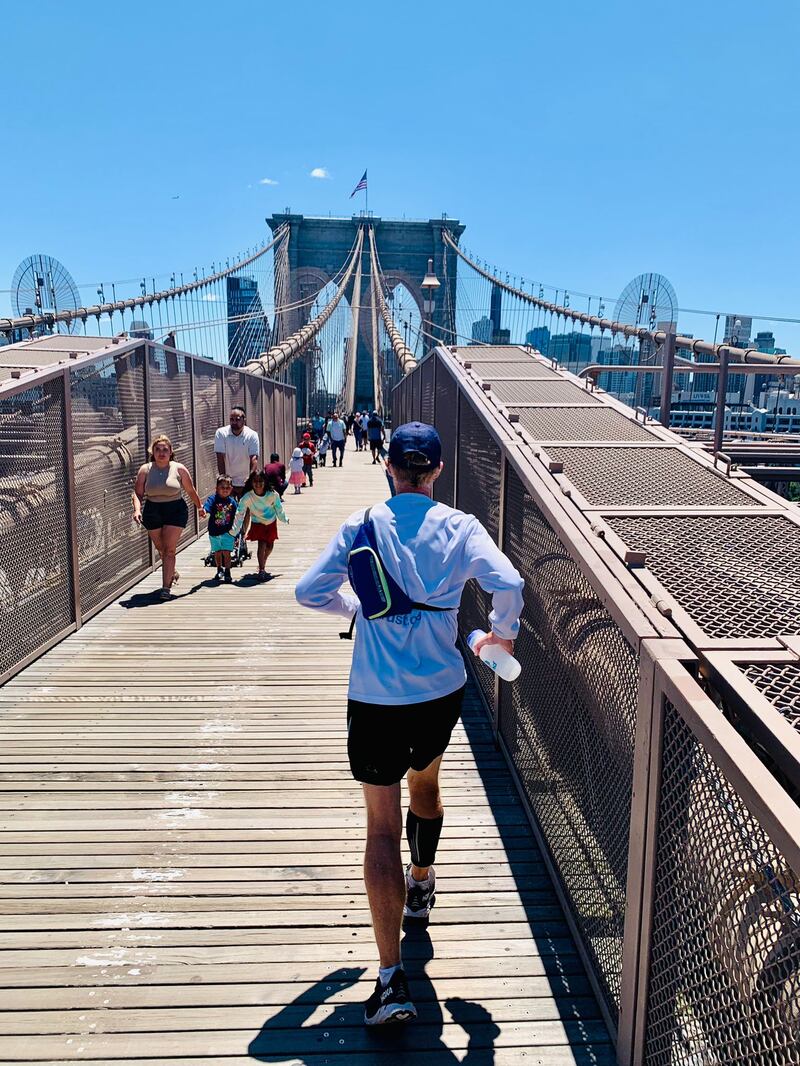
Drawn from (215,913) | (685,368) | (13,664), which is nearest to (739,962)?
(215,913)

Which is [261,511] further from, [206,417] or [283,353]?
[283,353]

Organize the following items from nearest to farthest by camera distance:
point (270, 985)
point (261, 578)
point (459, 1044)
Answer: point (459, 1044) → point (270, 985) → point (261, 578)

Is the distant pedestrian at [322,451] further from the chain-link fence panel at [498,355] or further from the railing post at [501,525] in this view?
the railing post at [501,525]

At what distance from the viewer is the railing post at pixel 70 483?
464cm

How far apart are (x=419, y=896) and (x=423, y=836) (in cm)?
18

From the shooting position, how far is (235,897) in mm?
2377

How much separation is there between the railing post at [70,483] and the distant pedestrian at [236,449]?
173 centimetres

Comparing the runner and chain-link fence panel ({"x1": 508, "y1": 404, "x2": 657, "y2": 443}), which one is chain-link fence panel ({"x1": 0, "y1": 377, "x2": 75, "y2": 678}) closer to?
the runner

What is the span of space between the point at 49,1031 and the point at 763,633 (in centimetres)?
174

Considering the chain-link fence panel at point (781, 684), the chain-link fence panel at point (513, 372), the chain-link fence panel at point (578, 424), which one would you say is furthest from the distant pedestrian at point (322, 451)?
the chain-link fence panel at point (781, 684)

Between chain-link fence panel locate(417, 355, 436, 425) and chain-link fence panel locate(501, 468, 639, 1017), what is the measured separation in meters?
3.44

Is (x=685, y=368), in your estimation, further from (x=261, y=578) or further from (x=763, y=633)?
(x=261, y=578)

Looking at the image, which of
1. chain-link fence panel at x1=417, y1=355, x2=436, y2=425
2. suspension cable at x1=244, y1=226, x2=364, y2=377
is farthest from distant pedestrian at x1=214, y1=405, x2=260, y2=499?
suspension cable at x1=244, y1=226, x2=364, y2=377

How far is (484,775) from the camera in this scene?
3188 mm
